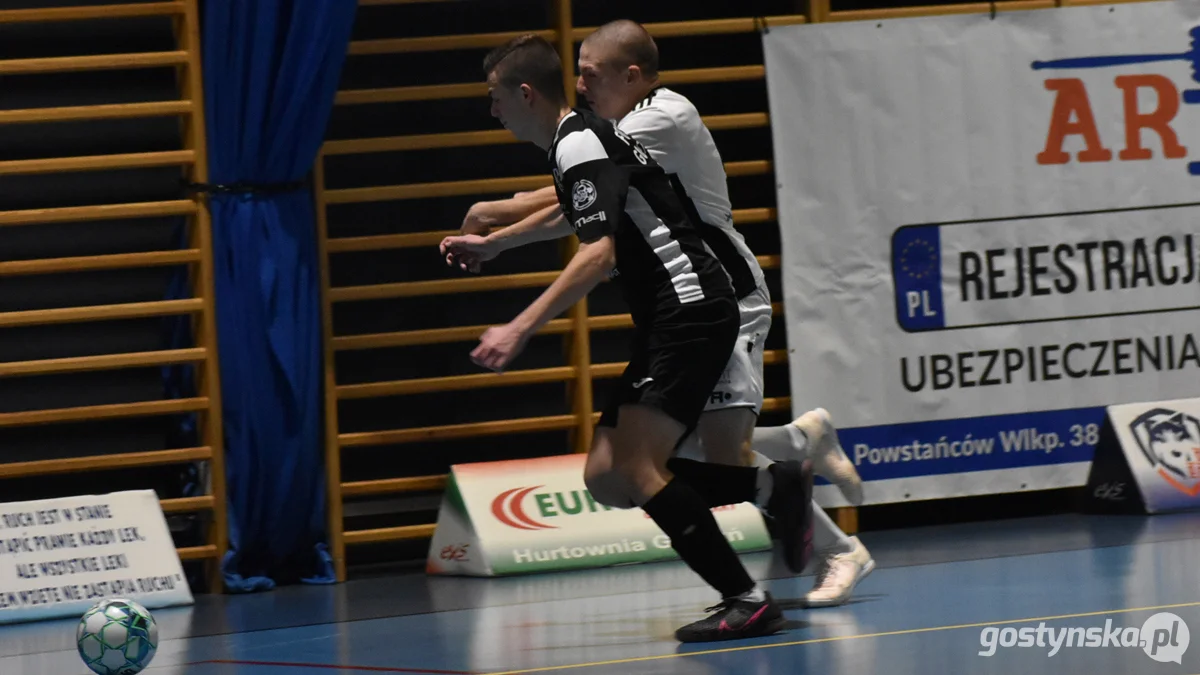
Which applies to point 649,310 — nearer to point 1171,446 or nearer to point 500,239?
point 500,239

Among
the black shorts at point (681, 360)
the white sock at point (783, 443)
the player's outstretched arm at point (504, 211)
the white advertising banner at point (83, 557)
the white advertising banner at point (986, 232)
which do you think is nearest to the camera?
the black shorts at point (681, 360)

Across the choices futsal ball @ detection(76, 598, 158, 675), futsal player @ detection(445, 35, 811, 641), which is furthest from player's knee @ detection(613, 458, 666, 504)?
futsal ball @ detection(76, 598, 158, 675)

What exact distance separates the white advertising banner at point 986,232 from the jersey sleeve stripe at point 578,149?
9.39 feet

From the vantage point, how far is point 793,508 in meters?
4.86

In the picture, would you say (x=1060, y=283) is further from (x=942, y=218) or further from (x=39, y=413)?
(x=39, y=413)

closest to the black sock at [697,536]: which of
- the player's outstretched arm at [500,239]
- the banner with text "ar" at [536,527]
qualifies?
the player's outstretched arm at [500,239]

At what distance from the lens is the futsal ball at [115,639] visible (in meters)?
4.22

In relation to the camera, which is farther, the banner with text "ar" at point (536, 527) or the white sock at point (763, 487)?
the banner with text "ar" at point (536, 527)

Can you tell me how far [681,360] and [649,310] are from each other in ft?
0.61

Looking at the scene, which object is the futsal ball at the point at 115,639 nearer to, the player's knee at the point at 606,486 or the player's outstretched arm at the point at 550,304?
the player's outstretched arm at the point at 550,304

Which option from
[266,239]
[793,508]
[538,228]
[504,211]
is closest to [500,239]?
[538,228]

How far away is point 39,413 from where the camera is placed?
661cm

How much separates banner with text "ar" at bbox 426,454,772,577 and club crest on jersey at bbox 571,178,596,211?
8.60 ft

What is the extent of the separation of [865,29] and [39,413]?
372 centimetres
